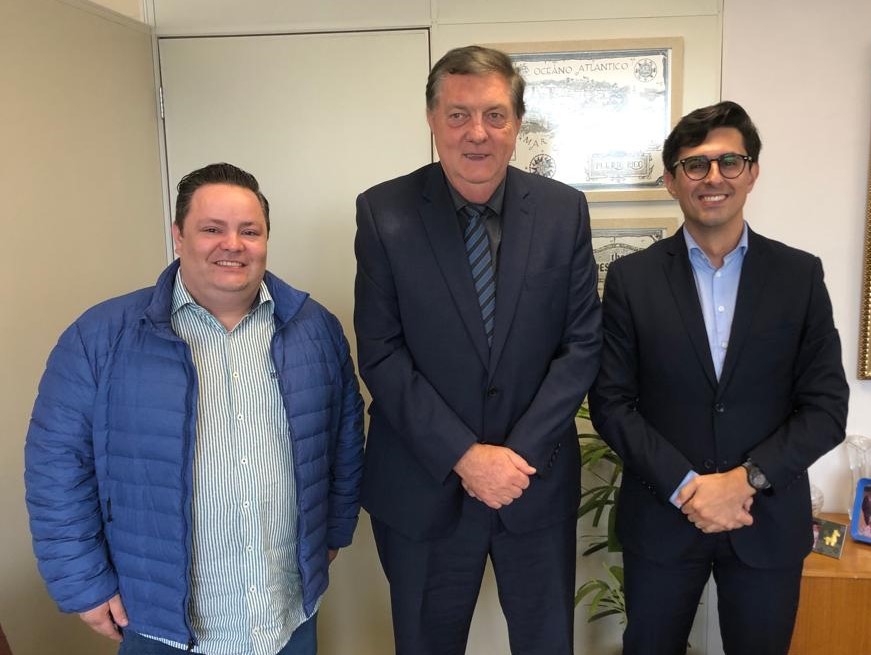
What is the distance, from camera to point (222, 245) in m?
1.35

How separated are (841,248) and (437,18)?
1.63 m

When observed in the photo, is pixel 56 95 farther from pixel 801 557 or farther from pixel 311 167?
pixel 801 557

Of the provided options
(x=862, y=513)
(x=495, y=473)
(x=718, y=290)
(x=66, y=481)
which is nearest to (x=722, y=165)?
(x=718, y=290)

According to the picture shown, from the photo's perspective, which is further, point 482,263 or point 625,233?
point 625,233

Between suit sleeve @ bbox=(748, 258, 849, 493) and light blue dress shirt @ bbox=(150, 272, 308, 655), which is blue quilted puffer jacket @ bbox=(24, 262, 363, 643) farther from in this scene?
suit sleeve @ bbox=(748, 258, 849, 493)

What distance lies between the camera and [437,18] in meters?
2.25

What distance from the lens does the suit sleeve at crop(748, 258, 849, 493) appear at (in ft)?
4.93

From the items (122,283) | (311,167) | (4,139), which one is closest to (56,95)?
(4,139)

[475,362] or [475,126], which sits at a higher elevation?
[475,126]

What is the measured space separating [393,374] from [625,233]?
1.21m

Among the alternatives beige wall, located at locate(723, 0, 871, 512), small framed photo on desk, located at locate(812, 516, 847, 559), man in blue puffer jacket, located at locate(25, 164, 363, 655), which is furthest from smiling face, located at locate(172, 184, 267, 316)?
small framed photo on desk, located at locate(812, 516, 847, 559)

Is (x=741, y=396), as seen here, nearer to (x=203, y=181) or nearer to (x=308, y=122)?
(x=203, y=181)

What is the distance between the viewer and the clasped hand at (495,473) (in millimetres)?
1397

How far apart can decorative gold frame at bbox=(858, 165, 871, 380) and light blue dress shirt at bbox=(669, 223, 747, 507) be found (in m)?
0.85
